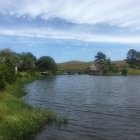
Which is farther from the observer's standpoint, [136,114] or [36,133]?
[136,114]

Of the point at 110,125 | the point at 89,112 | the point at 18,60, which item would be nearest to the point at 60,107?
the point at 89,112

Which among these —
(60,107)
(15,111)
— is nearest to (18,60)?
(60,107)

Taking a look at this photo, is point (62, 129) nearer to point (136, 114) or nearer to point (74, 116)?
point (74, 116)

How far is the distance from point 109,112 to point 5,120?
17651mm

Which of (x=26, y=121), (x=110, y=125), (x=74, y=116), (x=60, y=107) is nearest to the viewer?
(x=26, y=121)

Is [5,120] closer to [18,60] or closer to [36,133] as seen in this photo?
[36,133]

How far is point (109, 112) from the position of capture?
45.1 m

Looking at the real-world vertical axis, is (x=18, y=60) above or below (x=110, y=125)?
above

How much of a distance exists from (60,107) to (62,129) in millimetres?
16235

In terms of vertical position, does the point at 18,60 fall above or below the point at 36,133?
above

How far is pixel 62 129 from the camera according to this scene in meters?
33.9

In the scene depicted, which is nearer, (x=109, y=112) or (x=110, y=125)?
(x=110, y=125)

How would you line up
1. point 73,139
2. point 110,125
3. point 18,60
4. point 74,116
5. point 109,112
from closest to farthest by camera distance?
point 73,139
point 110,125
point 74,116
point 109,112
point 18,60

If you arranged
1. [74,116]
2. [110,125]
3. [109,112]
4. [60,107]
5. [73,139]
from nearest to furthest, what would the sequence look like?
1. [73,139]
2. [110,125]
3. [74,116]
4. [109,112]
5. [60,107]
